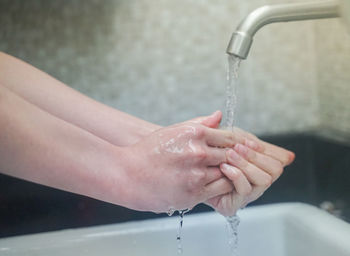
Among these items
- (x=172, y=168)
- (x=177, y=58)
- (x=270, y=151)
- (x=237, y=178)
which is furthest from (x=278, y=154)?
(x=177, y=58)

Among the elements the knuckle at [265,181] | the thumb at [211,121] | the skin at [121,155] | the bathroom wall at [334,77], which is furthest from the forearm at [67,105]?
the bathroom wall at [334,77]

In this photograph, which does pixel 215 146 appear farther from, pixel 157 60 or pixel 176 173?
pixel 157 60

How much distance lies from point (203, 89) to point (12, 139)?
53 centimetres

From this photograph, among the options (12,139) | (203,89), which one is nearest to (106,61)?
(203,89)

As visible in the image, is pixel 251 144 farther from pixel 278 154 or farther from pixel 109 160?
pixel 109 160

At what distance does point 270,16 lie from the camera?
0.59m

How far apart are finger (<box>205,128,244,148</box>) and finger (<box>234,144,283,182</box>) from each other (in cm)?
1

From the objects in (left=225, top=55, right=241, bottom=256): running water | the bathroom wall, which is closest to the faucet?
(left=225, top=55, right=241, bottom=256): running water

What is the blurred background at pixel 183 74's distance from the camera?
36.8 inches

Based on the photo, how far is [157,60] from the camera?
98cm

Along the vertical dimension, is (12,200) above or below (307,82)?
below

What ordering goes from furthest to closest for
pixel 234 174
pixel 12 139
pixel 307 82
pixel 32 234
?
pixel 307 82, pixel 32 234, pixel 234 174, pixel 12 139

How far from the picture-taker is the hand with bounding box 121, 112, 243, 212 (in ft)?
2.06

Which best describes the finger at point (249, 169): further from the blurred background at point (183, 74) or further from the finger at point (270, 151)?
the blurred background at point (183, 74)
